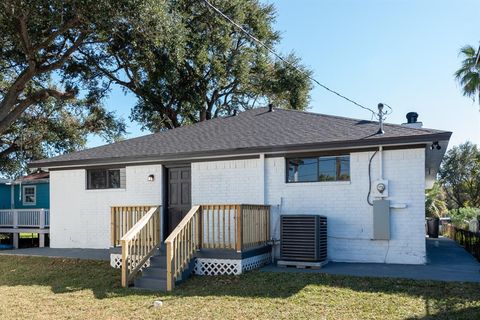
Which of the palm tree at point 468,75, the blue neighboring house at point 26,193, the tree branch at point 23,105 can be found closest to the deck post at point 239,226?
the tree branch at point 23,105

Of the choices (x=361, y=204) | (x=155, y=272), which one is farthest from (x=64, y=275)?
(x=361, y=204)

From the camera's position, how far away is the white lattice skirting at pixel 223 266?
9570mm

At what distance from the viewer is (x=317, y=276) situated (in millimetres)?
8773

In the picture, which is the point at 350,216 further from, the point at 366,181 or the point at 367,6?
the point at 367,6

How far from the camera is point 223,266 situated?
973 centimetres

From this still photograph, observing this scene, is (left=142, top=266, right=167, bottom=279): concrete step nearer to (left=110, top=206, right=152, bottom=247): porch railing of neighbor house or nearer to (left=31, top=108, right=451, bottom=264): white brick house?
(left=110, top=206, right=152, bottom=247): porch railing of neighbor house

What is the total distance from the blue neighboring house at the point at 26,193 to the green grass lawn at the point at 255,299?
39.3ft

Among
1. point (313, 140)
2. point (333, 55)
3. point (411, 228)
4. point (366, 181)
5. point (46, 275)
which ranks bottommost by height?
point (46, 275)

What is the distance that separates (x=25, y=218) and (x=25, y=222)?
157mm

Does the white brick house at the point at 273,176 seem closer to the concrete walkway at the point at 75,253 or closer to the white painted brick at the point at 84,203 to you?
the white painted brick at the point at 84,203

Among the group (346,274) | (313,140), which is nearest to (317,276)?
(346,274)

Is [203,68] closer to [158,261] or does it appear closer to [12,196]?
[12,196]

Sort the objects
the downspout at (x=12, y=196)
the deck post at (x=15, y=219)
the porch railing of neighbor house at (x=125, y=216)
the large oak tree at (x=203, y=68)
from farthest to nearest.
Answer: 1. the downspout at (x=12, y=196)
2. the large oak tree at (x=203, y=68)
3. the deck post at (x=15, y=219)
4. the porch railing of neighbor house at (x=125, y=216)

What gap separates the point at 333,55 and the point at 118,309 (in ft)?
37.0
